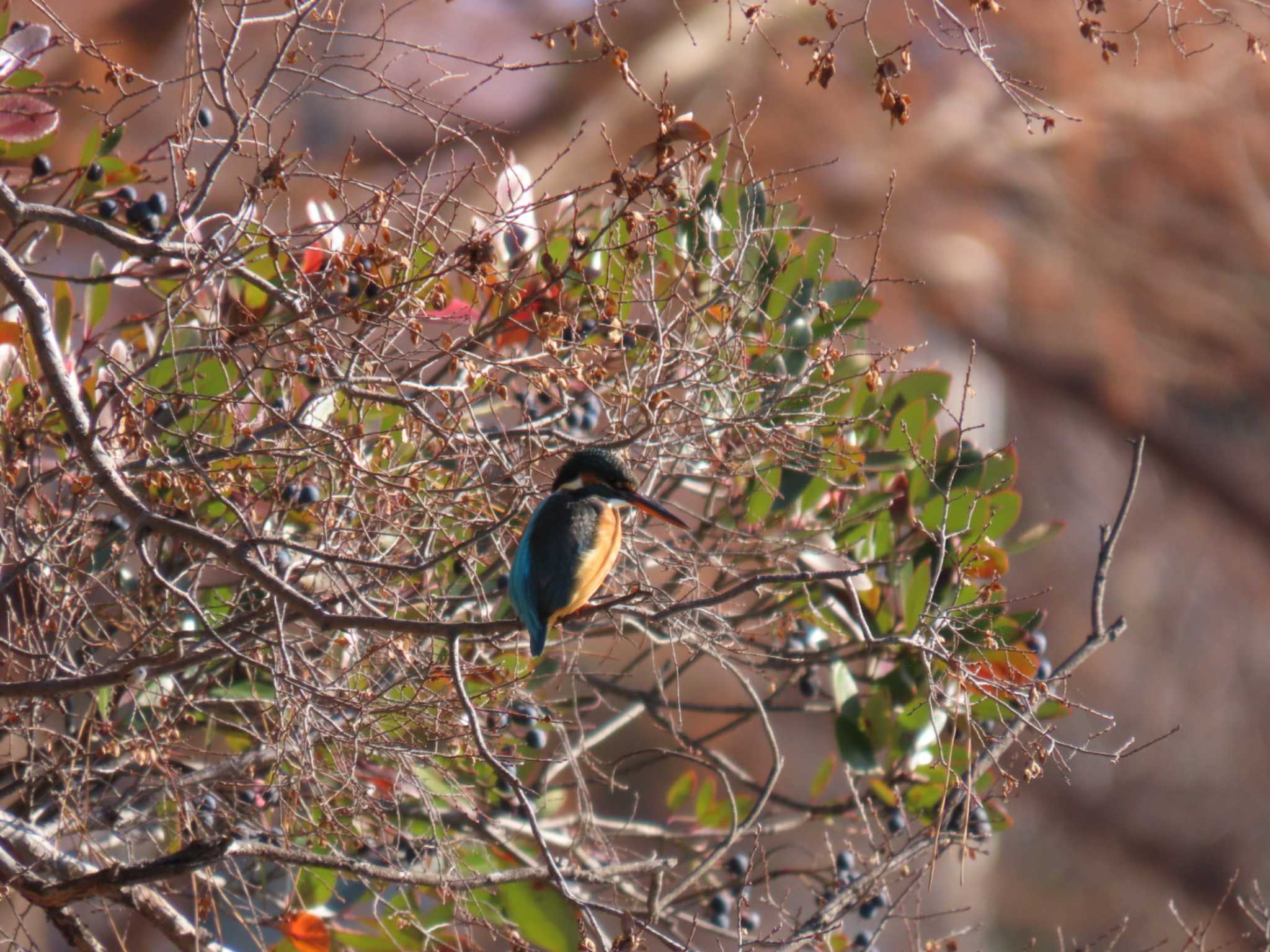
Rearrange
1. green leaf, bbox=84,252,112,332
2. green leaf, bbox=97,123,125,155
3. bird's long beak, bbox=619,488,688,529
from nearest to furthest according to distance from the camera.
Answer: bird's long beak, bbox=619,488,688,529
green leaf, bbox=97,123,125,155
green leaf, bbox=84,252,112,332

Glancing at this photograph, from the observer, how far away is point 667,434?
74.3 inches

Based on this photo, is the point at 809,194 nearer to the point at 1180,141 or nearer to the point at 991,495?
the point at 1180,141

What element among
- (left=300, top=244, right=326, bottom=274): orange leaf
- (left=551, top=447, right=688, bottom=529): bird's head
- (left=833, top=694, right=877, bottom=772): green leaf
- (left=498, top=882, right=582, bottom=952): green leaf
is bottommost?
(left=498, top=882, right=582, bottom=952): green leaf

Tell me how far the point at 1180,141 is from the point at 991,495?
7.25 m

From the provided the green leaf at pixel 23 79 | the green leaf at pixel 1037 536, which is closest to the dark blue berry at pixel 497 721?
the green leaf at pixel 1037 536

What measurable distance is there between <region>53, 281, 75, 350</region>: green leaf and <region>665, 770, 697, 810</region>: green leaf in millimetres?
1455

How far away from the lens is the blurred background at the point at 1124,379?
7984mm

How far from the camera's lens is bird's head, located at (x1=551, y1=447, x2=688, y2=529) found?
166cm

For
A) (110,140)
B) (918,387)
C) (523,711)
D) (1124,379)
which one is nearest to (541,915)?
(523,711)

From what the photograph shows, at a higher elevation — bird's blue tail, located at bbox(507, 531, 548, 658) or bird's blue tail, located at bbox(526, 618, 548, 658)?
bird's blue tail, located at bbox(507, 531, 548, 658)

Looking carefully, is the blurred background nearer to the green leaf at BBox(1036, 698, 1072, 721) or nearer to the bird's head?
Answer: the green leaf at BBox(1036, 698, 1072, 721)

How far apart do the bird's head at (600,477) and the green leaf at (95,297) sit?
0.95 m

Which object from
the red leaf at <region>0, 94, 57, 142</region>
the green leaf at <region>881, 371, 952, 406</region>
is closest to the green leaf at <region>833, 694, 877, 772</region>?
the green leaf at <region>881, 371, 952, 406</region>

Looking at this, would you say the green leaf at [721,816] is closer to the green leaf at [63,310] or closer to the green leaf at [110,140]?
the green leaf at [63,310]
